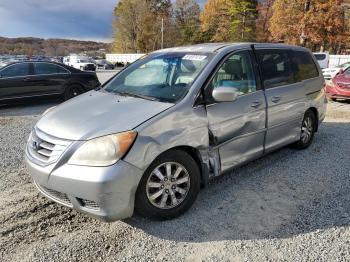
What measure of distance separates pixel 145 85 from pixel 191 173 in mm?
1194

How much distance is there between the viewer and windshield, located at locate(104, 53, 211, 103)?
3.68 m

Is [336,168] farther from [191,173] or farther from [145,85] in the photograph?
[145,85]

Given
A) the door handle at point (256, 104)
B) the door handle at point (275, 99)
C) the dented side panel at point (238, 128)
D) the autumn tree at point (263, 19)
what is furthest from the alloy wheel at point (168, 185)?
the autumn tree at point (263, 19)

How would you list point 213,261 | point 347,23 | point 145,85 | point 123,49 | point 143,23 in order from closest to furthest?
point 213,261 → point 145,85 → point 347,23 → point 143,23 → point 123,49

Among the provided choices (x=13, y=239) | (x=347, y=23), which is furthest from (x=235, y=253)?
(x=347, y=23)

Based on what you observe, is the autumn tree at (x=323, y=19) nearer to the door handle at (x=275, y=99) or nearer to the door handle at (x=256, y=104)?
the door handle at (x=275, y=99)

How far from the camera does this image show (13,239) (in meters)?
3.15

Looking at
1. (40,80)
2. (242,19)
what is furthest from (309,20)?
(40,80)

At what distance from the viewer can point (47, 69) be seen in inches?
415

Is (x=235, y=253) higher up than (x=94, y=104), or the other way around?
(x=94, y=104)

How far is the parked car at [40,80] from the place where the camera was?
984cm

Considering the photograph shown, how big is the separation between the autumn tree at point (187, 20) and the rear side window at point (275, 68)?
2115 inches

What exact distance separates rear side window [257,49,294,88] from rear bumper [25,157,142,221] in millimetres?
2353

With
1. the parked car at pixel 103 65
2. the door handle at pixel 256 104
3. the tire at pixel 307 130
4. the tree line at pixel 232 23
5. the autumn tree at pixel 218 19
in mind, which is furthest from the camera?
the autumn tree at pixel 218 19
